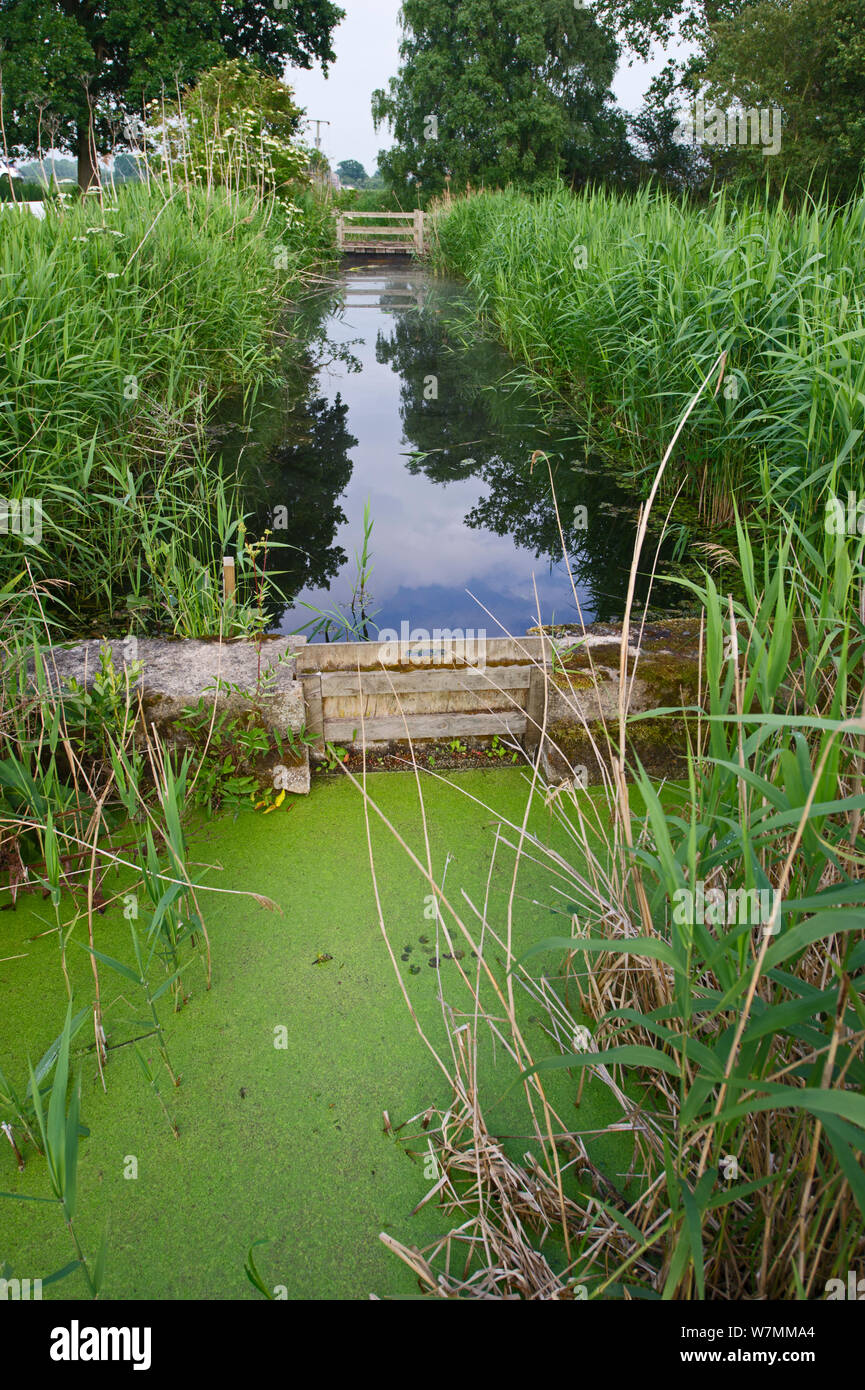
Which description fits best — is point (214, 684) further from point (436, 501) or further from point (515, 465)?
point (515, 465)

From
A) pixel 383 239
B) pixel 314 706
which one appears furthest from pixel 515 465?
pixel 383 239

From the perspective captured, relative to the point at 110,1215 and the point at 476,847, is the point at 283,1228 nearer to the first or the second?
the point at 110,1215

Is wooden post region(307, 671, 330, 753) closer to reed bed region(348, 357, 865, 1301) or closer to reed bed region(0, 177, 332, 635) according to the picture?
reed bed region(0, 177, 332, 635)

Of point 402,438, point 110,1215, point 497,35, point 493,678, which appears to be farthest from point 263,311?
point 497,35

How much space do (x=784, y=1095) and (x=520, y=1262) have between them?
1.82 feet

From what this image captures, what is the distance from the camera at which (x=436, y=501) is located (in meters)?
4.01

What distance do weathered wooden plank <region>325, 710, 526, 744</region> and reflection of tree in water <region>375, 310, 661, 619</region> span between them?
860 mm

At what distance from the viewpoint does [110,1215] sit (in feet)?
3.75

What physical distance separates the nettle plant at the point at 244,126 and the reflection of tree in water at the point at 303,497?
3.78 meters

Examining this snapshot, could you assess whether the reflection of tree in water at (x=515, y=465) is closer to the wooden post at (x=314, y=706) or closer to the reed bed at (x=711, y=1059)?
the wooden post at (x=314, y=706)

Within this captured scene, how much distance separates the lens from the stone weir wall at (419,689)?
1.98 meters

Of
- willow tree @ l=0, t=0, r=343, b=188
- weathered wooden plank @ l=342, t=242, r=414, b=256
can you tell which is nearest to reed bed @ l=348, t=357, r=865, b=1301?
weathered wooden plank @ l=342, t=242, r=414, b=256

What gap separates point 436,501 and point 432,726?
2.09 meters

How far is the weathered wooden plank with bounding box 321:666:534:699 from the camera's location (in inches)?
84.1
